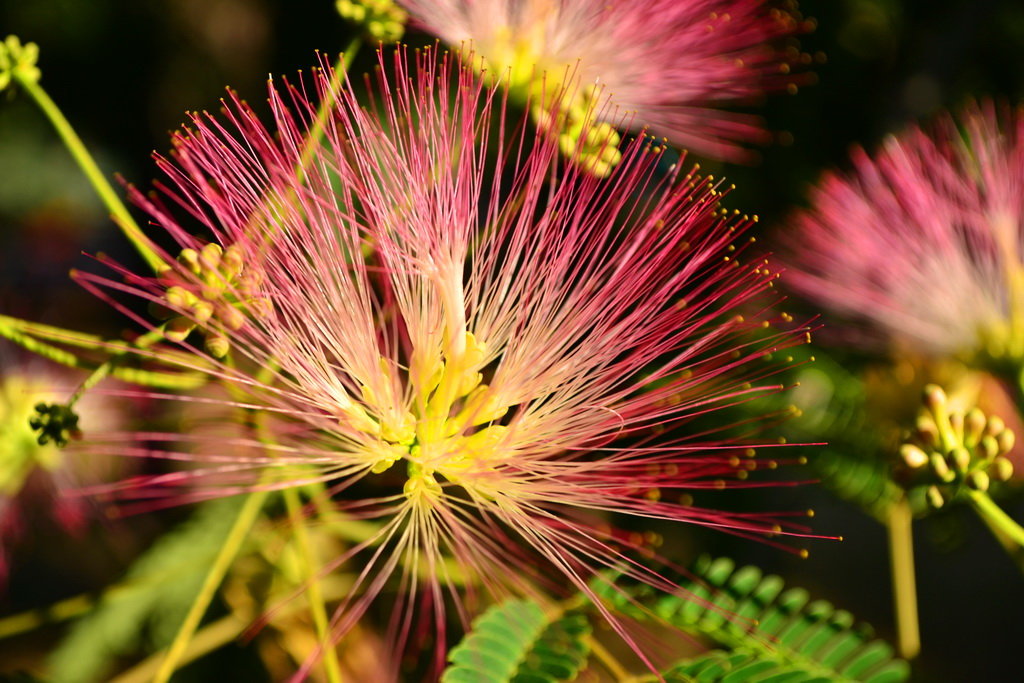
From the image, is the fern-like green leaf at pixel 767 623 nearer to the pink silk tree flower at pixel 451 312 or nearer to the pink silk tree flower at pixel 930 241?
the pink silk tree flower at pixel 451 312

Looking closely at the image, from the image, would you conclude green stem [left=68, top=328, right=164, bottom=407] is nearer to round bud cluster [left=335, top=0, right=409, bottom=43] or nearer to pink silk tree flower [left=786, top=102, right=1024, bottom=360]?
round bud cluster [left=335, top=0, right=409, bottom=43]

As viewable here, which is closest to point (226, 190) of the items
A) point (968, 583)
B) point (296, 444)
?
point (296, 444)

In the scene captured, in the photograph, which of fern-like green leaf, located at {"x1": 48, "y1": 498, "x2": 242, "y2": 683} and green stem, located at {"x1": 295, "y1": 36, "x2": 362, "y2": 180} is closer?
green stem, located at {"x1": 295, "y1": 36, "x2": 362, "y2": 180}

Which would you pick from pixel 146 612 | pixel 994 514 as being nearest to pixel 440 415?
pixel 994 514

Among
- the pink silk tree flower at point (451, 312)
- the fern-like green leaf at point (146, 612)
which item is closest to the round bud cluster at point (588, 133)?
the pink silk tree flower at point (451, 312)

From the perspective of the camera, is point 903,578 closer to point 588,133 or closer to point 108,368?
point 588,133

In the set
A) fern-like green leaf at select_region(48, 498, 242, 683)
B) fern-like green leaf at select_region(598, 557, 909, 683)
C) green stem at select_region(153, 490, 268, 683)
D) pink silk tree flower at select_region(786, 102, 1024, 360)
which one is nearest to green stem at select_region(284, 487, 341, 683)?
green stem at select_region(153, 490, 268, 683)

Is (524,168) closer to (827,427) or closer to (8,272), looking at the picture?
(827,427)
